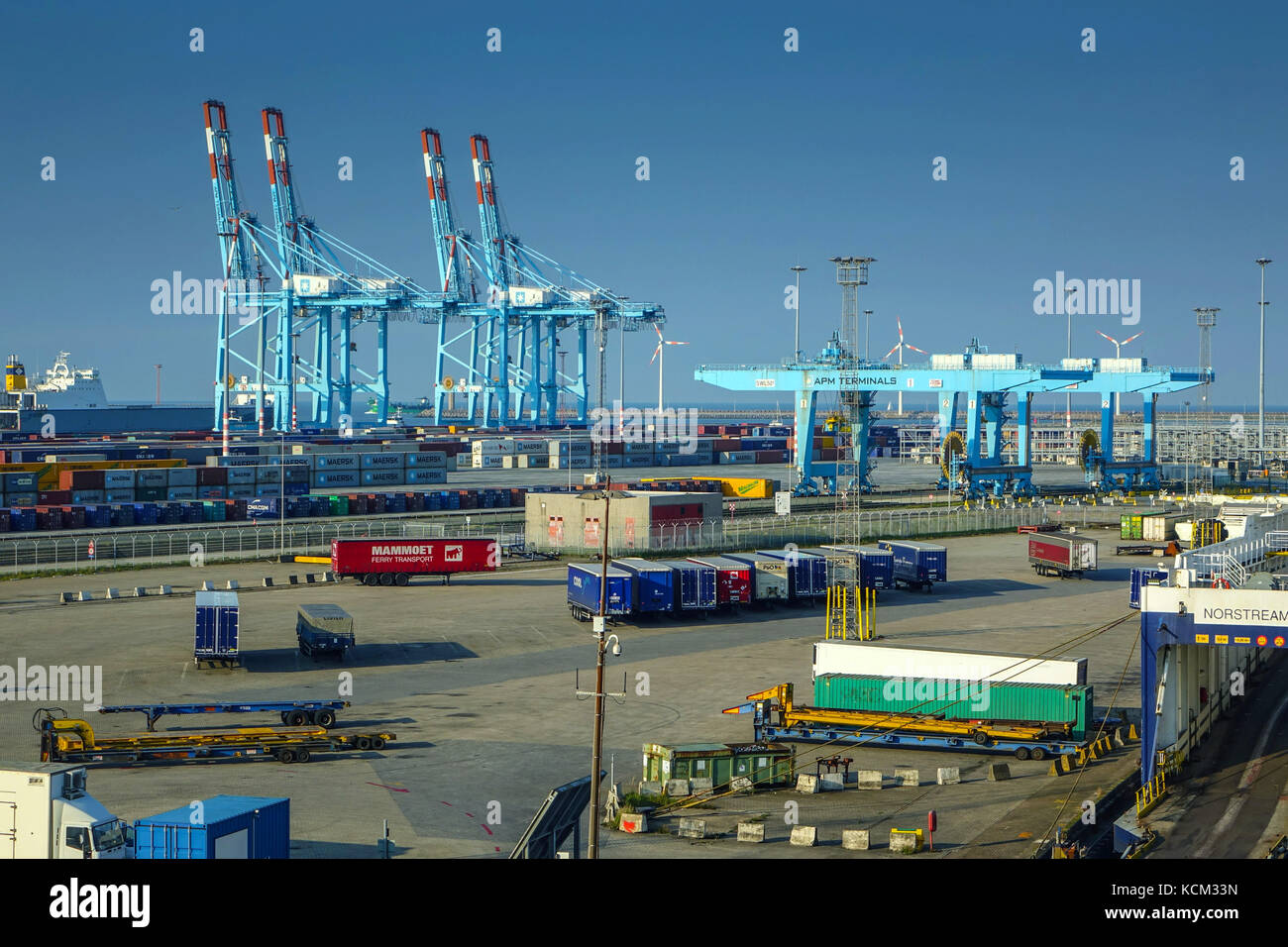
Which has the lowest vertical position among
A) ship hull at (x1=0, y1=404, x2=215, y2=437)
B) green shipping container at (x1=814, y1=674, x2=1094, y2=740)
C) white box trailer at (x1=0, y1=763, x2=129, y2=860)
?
green shipping container at (x1=814, y1=674, x2=1094, y2=740)

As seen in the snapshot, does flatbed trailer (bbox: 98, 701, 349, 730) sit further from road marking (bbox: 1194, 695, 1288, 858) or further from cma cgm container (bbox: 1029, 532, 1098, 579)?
cma cgm container (bbox: 1029, 532, 1098, 579)

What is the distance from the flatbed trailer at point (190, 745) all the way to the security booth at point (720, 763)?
647 centimetres

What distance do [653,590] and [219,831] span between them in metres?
27.6

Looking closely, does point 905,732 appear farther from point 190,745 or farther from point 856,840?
point 190,745

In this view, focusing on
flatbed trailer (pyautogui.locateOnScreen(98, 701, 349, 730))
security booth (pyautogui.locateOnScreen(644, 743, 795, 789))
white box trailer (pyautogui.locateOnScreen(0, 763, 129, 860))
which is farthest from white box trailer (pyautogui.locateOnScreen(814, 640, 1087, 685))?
white box trailer (pyautogui.locateOnScreen(0, 763, 129, 860))

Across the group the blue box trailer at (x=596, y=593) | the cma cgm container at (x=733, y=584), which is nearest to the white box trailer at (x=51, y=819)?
the blue box trailer at (x=596, y=593)

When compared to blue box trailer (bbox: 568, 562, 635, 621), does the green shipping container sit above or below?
below

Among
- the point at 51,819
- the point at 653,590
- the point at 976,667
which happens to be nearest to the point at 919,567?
the point at 653,590

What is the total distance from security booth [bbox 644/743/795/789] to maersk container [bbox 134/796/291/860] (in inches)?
321

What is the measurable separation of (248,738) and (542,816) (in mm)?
12459

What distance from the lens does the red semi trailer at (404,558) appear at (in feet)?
166

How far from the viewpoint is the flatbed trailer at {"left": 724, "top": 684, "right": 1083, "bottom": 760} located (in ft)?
87.1
